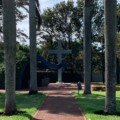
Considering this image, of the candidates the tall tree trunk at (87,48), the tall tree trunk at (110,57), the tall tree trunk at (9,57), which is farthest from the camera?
the tall tree trunk at (87,48)

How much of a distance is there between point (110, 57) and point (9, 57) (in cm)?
425

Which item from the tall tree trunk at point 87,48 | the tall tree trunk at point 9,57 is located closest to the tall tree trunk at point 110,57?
the tall tree trunk at point 9,57

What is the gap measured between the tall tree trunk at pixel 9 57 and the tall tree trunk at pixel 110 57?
3.94 meters

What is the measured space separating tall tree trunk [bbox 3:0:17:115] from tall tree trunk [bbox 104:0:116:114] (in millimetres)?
3940

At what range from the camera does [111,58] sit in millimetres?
17516

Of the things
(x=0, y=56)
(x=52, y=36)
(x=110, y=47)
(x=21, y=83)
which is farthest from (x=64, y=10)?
(x=110, y=47)

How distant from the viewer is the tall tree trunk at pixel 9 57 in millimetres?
17344

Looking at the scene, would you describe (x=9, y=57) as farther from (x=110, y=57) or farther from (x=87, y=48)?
(x=87, y=48)

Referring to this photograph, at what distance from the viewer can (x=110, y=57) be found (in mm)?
17531

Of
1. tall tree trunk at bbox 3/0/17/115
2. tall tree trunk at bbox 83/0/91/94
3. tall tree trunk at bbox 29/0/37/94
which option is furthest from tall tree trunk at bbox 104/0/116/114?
tall tree trunk at bbox 29/0/37/94

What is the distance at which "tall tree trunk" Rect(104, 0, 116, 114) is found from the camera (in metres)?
17.5

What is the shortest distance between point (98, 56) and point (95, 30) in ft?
15.2

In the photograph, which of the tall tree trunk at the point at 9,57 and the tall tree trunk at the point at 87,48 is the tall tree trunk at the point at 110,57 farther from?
the tall tree trunk at the point at 87,48

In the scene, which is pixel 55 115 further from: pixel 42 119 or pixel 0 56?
pixel 0 56
